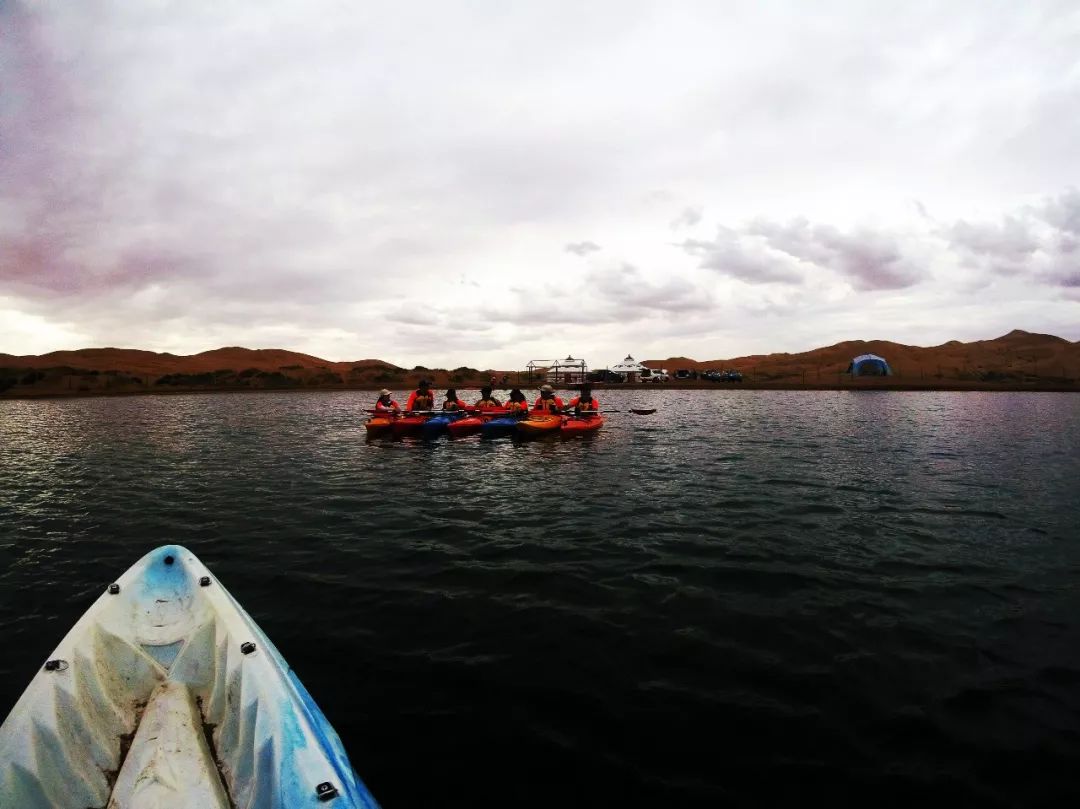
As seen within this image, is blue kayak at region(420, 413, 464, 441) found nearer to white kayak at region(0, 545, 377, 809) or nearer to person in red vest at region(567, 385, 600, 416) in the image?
person in red vest at region(567, 385, 600, 416)

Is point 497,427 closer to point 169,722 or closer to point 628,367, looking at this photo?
point 169,722

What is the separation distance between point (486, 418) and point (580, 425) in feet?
16.1

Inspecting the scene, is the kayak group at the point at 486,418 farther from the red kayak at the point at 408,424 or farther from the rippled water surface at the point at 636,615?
the rippled water surface at the point at 636,615

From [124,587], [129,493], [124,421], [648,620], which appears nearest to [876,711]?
[648,620]

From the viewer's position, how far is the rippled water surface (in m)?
4.50

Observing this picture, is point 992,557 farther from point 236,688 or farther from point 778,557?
point 236,688

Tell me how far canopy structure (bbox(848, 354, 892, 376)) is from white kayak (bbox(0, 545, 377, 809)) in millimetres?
109477

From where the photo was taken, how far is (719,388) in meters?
96.5

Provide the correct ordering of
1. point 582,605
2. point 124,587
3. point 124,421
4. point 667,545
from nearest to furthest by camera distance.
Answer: point 124,587 → point 582,605 → point 667,545 → point 124,421

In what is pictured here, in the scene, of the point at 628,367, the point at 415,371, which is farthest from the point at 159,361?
the point at 628,367

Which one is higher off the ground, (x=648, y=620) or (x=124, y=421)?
(x=124, y=421)

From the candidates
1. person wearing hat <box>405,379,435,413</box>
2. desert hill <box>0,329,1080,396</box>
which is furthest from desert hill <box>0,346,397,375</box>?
person wearing hat <box>405,379,435,413</box>

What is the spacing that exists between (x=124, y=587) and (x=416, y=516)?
24.7 ft

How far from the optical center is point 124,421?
125ft
